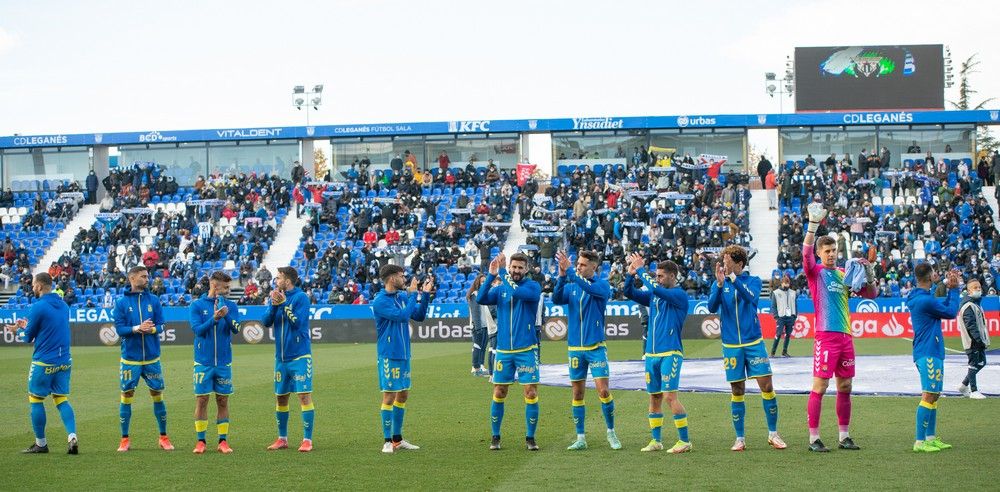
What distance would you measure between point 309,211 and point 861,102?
2719cm

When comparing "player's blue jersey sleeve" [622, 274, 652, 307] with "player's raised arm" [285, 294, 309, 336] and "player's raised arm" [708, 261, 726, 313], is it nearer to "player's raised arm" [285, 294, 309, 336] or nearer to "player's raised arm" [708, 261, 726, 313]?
"player's raised arm" [708, 261, 726, 313]

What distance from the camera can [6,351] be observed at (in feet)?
121

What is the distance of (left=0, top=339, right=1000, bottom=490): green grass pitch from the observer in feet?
36.3

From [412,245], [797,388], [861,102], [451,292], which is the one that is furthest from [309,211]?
[797,388]

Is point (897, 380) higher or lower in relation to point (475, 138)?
lower

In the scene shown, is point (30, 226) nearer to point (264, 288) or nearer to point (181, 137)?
point (181, 137)

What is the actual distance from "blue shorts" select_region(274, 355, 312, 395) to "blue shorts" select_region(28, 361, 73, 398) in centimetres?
267

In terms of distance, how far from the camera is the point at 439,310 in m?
38.6

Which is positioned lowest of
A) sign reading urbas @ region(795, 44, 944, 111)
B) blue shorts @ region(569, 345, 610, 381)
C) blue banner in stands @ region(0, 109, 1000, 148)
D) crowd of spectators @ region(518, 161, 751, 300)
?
blue shorts @ region(569, 345, 610, 381)

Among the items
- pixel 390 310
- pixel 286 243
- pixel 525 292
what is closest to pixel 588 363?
pixel 525 292

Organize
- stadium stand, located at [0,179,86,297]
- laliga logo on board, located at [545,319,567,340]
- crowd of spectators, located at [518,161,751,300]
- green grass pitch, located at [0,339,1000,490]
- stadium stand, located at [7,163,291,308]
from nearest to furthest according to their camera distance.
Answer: green grass pitch, located at [0,339,1000,490] → laliga logo on board, located at [545,319,567,340] → crowd of spectators, located at [518,161,751,300] → stadium stand, located at [7,163,291,308] → stadium stand, located at [0,179,86,297]

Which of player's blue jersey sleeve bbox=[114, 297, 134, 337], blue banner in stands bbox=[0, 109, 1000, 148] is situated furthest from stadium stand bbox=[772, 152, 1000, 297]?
player's blue jersey sleeve bbox=[114, 297, 134, 337]

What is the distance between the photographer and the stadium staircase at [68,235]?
2046 inches

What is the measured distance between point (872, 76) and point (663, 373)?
46127 mm
